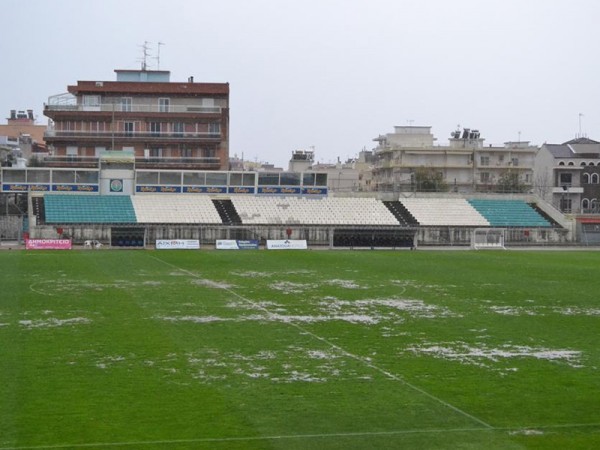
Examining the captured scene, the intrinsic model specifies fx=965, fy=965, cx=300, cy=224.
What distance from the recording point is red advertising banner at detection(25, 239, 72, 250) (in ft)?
228

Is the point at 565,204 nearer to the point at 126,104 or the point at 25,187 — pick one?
the point at 126,104

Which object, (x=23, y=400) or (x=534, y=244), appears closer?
(x=23, y=400)

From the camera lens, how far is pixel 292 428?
17859mm

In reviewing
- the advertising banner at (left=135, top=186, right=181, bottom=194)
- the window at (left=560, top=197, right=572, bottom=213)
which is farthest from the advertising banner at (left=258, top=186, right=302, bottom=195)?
the window at (left=560, top=197, right=572, bottom=213)

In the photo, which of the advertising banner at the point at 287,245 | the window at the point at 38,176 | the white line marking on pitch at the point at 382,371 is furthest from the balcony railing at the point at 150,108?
the white line marking on pitch at the point at 382,371

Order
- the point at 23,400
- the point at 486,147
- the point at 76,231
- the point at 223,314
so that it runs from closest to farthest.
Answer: the point at 23,400
the point at 223,314
the point at 76,231
the point at 486,147

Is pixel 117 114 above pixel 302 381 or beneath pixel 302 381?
above

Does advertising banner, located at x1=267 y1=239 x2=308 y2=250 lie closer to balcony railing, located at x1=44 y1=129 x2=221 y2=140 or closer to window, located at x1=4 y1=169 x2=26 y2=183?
window, located at x1=4 y1=169 x2=26 y2=183

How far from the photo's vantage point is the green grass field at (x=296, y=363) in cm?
1769

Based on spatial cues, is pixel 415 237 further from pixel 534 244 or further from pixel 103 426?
pixel 103 426

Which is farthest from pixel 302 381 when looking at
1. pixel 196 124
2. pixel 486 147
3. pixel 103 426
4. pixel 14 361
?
pixel 486 147

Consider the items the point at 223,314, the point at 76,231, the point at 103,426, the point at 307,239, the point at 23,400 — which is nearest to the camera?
the point at 103,426

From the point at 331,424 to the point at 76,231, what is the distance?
58572 mm

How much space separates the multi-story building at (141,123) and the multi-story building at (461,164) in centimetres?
3058
